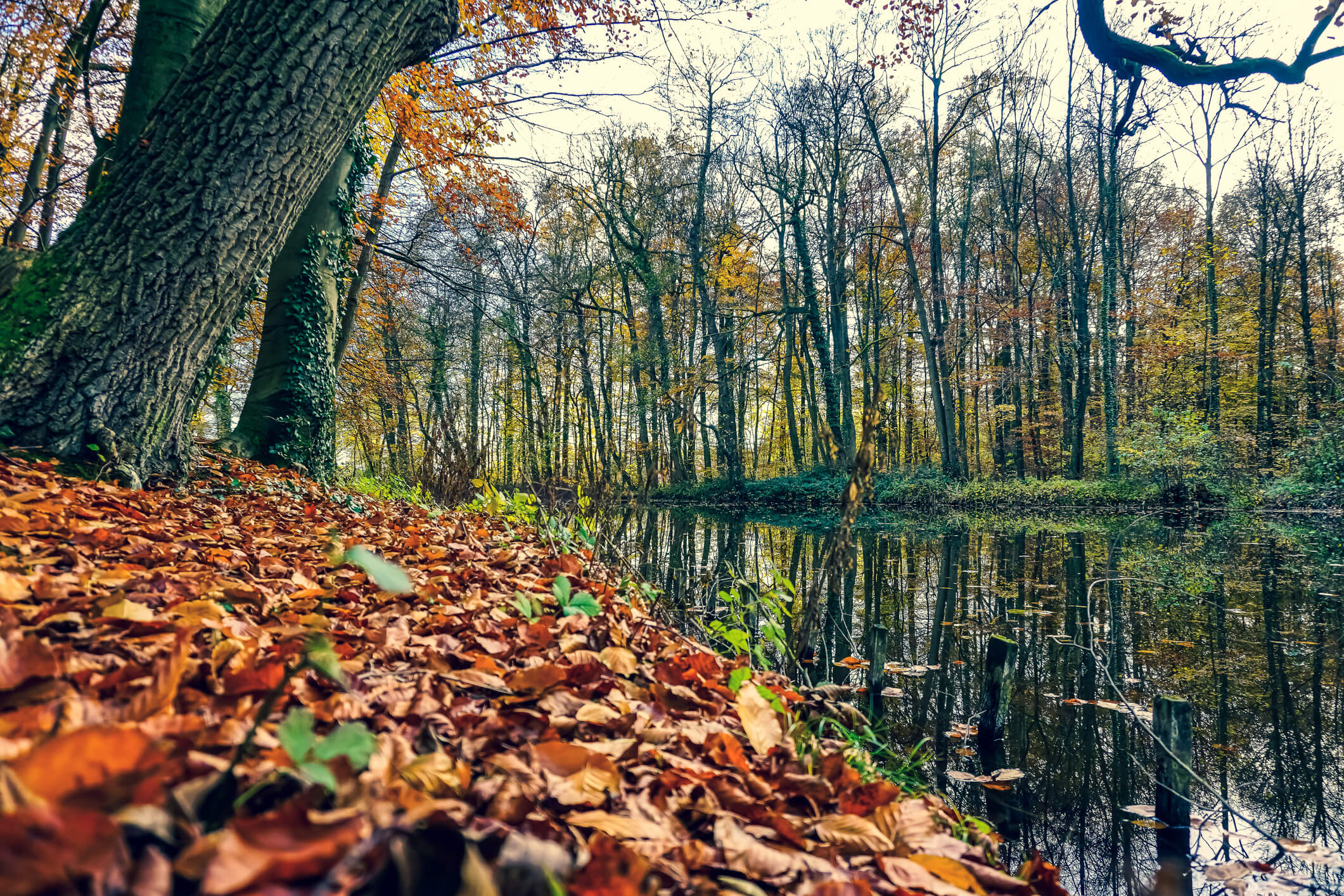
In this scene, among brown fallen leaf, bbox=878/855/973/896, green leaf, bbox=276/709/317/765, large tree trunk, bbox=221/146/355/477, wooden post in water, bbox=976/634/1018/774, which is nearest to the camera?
green leaf, bbox=276/709/317/765

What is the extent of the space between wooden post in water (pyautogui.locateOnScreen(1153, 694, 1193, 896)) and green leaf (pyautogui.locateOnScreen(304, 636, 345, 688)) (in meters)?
2.82

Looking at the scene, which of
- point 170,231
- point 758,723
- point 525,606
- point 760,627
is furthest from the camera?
point 760,627

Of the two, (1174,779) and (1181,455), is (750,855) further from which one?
(1181,455)

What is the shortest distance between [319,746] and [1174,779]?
2.96 meters

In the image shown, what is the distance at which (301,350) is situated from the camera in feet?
20.2

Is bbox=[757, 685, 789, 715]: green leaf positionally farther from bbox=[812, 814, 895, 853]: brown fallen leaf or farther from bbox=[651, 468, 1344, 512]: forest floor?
bbox=[651, 468, 1344, 512]: forest floor

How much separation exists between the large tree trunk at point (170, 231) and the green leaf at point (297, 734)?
9.68 feet

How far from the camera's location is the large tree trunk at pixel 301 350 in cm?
596

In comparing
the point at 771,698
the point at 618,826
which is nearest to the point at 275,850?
the point at 618,826

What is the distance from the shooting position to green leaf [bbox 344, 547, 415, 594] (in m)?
0.76

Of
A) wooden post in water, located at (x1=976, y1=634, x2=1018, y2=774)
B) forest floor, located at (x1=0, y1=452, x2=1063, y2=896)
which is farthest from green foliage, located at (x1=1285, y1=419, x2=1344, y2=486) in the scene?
forest floor, located at (x1=0, y1=452, x2=1063, y2=896)

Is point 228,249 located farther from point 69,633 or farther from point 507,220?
point 507,220

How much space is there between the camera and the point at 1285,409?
16484mm

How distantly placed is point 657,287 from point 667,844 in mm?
17250
